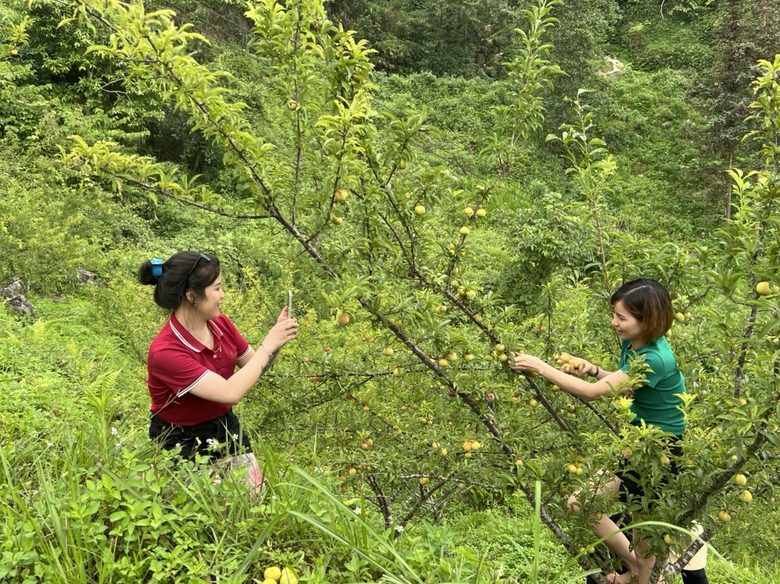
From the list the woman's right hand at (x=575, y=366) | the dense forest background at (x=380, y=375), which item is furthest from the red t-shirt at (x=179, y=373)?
the woman's right hand at (x=575, y=366)

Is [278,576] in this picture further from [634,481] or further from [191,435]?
[634,481]

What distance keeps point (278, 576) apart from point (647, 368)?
1430 mm

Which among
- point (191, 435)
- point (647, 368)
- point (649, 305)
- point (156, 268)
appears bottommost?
point (191, 435)

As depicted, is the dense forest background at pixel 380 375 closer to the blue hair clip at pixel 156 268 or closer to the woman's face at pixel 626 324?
the woman's face at pixel 626 324

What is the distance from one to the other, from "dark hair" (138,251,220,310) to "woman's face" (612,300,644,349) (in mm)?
1633

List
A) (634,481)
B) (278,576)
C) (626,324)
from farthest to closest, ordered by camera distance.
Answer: (626,324)
(634,481)
(278,576)

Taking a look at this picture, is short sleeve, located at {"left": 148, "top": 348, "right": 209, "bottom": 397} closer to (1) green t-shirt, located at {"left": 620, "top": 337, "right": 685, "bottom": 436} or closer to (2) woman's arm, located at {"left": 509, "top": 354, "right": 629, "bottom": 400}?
(2) woman's arm, located at {"left": 509, "top": 354, "right": 629, "bottom": 400}

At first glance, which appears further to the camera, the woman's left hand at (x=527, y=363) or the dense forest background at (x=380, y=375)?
the woman's left hand at (x=527, y=363)

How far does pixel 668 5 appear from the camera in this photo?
81.9 feet

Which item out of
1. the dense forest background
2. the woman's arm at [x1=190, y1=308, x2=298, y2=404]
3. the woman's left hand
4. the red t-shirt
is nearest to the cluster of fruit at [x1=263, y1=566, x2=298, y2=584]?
the dense forest background

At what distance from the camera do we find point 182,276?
7.15 ft

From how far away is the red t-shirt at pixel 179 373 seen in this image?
6.80ft

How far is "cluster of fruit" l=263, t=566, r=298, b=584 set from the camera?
1257mm

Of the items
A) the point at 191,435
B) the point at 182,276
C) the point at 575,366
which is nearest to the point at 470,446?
the point at 575,366
